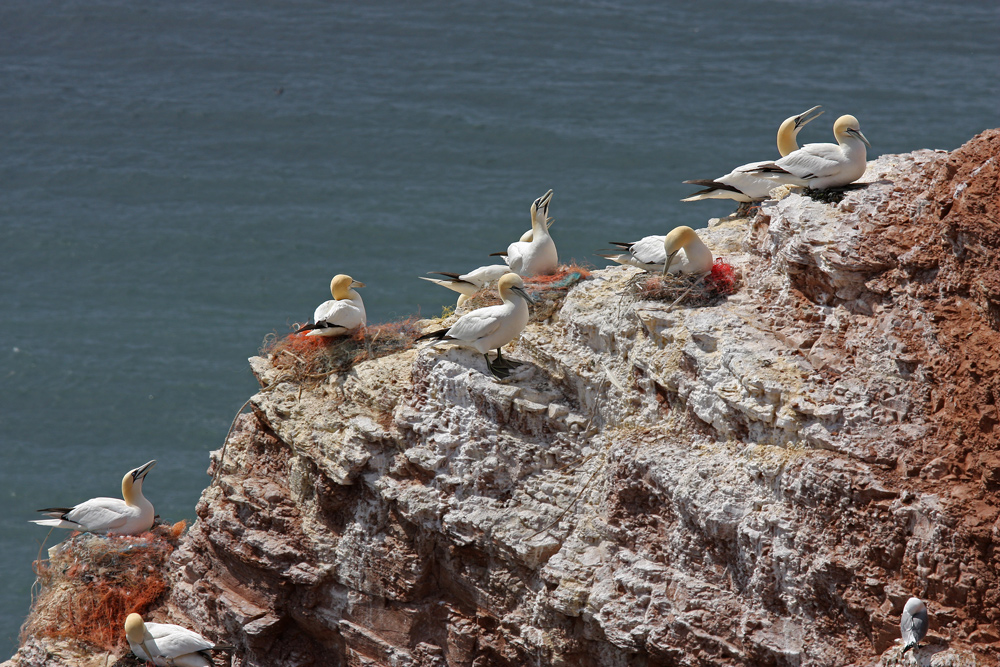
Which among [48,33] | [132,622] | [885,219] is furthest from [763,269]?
[48,33]

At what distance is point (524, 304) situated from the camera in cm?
964

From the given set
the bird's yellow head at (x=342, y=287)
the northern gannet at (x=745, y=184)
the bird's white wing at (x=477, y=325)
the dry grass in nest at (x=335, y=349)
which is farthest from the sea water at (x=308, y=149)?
the bird's white wing at (x=477, y=325)

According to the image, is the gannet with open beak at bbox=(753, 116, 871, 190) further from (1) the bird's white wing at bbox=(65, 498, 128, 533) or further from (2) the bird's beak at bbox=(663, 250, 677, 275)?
(1) the bird's white wing at bbox=(65, 498, 128, 533)

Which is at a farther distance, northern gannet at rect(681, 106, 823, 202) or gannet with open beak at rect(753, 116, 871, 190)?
northern gannet at rect(681, 106, 823, 202)

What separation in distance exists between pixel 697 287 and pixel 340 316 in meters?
4.28

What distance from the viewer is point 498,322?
9.57 meters

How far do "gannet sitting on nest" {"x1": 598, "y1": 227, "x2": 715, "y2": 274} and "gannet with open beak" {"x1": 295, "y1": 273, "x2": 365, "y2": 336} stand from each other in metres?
3.26

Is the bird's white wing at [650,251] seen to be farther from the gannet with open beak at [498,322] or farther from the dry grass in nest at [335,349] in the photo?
the dry grass in nest at [335,349]

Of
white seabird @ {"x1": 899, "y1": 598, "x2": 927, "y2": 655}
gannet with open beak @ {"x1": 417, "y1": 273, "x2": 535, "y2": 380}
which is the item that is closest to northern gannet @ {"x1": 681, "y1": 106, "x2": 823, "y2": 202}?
gannet with open beak @ {"x1": 417, "y1": 273, "x2": 535, "y2": 380}

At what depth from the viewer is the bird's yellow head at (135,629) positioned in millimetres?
11086

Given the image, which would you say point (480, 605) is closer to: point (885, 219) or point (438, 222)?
point (885, 219)

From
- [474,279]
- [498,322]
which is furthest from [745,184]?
[498,322]

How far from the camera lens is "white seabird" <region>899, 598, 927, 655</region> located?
6.58m

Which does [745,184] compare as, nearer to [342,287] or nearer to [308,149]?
[342,287]
